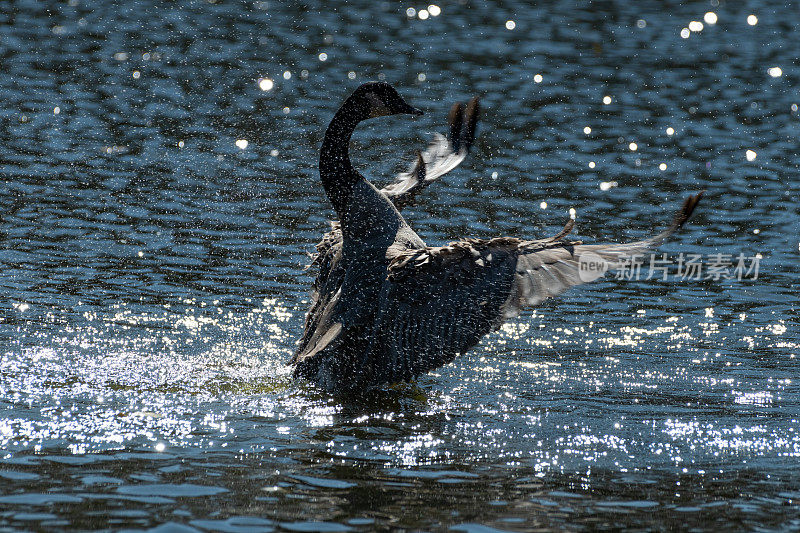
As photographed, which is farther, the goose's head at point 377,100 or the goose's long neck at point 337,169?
the goose's head at point 377,100

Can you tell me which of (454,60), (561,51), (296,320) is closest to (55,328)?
(296,320)

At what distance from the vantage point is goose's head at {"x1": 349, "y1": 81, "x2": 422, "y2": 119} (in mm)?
9492

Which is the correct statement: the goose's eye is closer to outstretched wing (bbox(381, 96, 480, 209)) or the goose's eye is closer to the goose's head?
the goose's head

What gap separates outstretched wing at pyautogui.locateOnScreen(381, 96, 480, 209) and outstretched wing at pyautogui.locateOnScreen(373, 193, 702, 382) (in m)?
2.09

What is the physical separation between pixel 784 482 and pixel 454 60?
1665 cm

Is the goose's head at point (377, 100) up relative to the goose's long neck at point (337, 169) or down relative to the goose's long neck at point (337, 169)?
up

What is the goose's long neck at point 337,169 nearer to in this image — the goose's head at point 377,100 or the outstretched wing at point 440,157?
the goose's head at point 377,100

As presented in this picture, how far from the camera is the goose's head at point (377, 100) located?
949 cm

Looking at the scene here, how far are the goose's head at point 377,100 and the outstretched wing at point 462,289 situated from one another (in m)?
1.69

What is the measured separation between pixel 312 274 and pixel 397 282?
3.56m

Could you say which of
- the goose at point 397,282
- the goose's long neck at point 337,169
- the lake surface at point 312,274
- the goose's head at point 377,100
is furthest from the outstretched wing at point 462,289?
the goose's head at point 377,100

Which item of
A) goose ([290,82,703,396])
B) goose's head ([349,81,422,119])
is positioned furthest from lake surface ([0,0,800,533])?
goose's head ([349,81,422,119])

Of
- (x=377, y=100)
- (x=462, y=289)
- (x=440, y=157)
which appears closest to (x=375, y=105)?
(x=377, y=100)

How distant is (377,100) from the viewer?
956 centimetres
